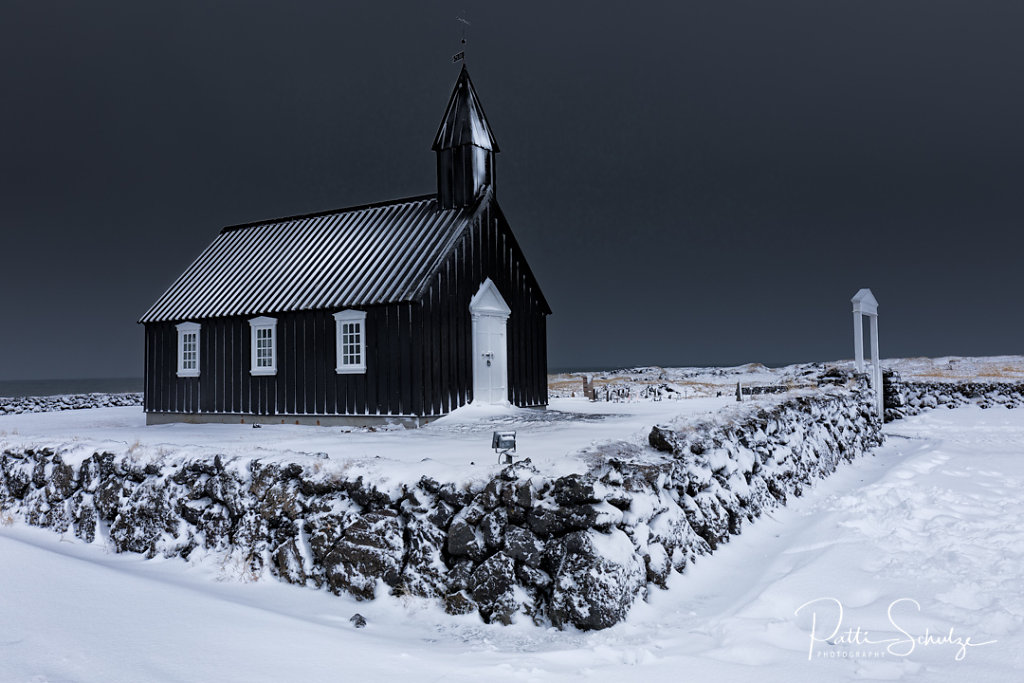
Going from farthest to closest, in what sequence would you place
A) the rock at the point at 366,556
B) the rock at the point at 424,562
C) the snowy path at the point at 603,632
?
the rock at the point at 366,556 → the rock at the point at 424,562 → the snowy path at the point at 603,632

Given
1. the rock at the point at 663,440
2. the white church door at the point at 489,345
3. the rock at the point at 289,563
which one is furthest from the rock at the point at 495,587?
the white church door at the point at 489,345

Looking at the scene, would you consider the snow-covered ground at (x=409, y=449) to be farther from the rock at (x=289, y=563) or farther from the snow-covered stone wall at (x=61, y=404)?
the snow-covered stone wall at (x=61, y=404)

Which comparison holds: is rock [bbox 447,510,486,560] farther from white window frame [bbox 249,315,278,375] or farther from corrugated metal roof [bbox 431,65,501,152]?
corrugated metal roof [bbox 431,65,501,152]

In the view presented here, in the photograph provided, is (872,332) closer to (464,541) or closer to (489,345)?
(489,345)

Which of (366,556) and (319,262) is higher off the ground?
(319,262)

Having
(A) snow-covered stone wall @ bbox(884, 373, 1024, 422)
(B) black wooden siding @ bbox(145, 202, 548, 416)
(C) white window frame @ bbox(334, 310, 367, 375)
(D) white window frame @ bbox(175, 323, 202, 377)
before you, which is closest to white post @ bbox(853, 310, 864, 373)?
(A) snow-covered stone wall @ bbox(884, 373, 1024, 422)

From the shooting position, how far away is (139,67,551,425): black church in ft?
55.9

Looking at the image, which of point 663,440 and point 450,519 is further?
point 663,440

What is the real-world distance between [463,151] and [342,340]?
21.1 feet

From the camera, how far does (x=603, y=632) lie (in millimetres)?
5344

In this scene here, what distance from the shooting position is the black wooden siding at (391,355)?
55.1ft

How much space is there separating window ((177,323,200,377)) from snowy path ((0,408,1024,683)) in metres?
13.7

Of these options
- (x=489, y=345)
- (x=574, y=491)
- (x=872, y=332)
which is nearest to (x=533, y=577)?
(x=574, y=491)

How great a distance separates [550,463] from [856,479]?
788 cm
